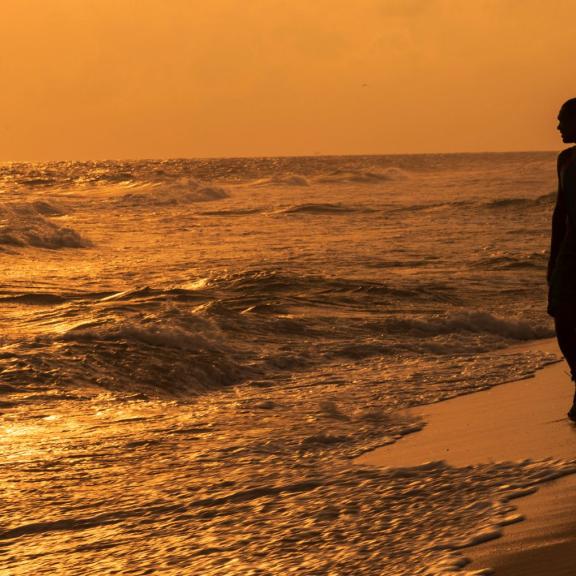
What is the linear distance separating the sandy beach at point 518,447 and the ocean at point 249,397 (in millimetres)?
135

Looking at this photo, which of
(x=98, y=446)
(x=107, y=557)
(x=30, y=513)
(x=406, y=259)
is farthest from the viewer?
(x=406, y=259)

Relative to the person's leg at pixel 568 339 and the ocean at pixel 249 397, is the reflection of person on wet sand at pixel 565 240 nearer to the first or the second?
the person's leg at pixel 568 339

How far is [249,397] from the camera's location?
8109 millimetres

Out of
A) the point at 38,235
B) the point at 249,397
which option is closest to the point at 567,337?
the point at 249,397

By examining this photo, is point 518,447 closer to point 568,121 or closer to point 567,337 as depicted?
point 567,337

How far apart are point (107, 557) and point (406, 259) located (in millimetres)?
14612

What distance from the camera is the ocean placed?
443 cm

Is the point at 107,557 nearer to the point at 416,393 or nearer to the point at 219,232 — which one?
the point at 416,393

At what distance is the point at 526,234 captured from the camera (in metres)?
25.1

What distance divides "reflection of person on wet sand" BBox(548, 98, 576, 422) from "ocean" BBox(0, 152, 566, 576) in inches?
36.3

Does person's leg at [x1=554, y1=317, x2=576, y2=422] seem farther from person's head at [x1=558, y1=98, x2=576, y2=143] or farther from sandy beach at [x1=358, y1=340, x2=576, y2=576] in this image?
person's head at [x1=558, y1=98, x2=576, y2=143]

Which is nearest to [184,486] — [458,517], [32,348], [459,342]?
[458,517]

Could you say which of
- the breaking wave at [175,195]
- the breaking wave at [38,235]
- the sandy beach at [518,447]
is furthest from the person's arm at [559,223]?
the breaking wave at [175,195]

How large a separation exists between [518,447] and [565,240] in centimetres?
103
